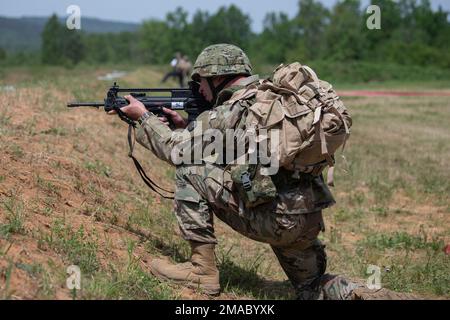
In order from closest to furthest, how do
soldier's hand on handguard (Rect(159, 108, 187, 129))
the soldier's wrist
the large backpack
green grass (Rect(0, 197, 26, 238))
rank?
the large backpack → green grass (Rect(0, 197, 26, 238)) → the soldier's wrist → soldier's hand on handguard (Rect(159, 108, 187, 129))

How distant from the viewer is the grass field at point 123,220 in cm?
362

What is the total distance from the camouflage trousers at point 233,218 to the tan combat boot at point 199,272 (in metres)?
0.07

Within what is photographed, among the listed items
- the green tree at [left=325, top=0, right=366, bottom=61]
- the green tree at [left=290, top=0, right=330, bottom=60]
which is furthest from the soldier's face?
the green tree at [left=290, top=0, right=330, bottom=60]

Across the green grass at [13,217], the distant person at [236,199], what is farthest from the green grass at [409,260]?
the green grass at [13,217]

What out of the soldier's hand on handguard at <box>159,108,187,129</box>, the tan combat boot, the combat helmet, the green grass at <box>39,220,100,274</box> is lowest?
the tan combat boot

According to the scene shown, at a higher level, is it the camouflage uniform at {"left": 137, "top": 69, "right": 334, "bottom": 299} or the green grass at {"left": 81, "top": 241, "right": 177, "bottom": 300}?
the camouflage uniform at {"left": 137, "top": 69, "right": 334, "bottom": 299}

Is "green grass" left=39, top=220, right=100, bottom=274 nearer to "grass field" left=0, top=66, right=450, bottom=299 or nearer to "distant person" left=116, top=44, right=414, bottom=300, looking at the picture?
"grass field" left=0, top=66, right=450, bottom=299

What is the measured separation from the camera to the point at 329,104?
3.64m

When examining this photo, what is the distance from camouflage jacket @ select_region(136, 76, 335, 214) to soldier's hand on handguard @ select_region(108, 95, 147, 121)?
14 centimetres

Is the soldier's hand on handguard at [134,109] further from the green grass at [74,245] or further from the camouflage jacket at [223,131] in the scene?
the green grass at [74,245]

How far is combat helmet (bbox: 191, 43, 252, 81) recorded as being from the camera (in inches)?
158

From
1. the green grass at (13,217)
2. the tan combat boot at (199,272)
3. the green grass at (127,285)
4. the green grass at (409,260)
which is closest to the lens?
the green grass at (127,285)

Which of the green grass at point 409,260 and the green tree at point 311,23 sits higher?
the green tree at point 311,23

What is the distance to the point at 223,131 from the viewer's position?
3.78 m
